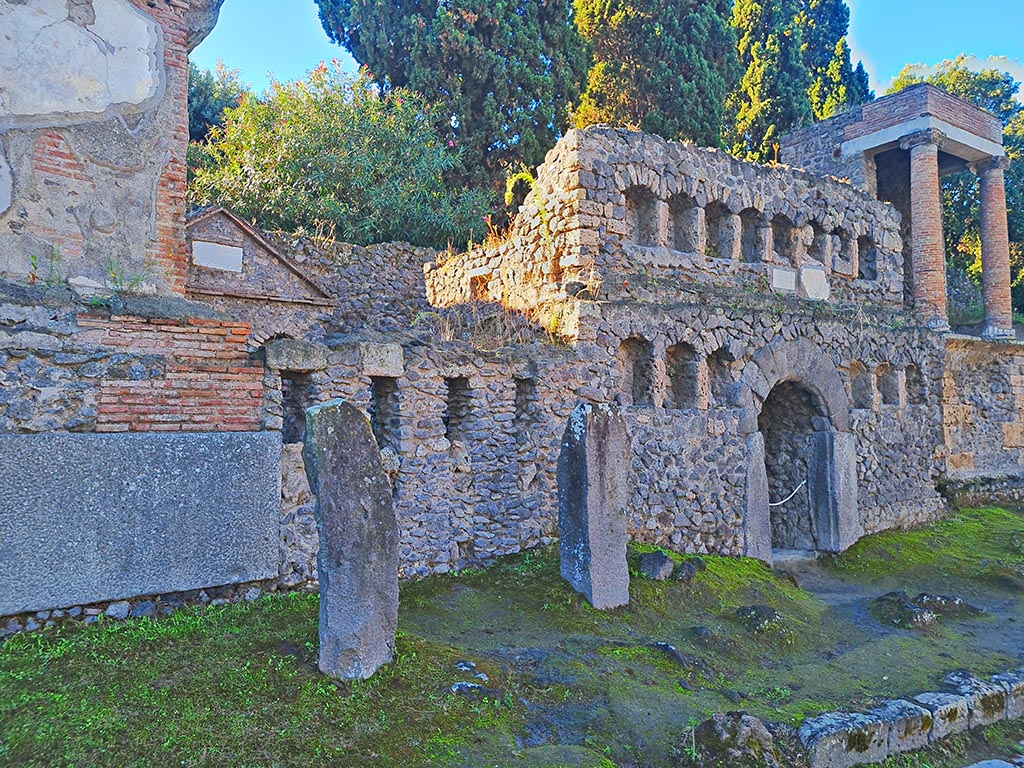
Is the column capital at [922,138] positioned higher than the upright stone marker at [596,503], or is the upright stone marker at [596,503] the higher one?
the column capital at [922,138]

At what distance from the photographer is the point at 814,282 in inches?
461

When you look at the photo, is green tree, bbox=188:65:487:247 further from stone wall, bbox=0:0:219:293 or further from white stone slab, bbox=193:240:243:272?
stone wall, bbox=0:0:219:293

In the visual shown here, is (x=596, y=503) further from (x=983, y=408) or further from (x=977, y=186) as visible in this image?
(x=977, y=186)

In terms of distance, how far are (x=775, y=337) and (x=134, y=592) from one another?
884 centimetres

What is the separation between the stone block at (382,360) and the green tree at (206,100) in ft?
64.1

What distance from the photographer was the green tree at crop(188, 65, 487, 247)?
1680cm

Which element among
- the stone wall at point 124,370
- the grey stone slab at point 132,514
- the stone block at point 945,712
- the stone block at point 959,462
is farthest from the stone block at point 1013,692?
the stone block at point 959,462

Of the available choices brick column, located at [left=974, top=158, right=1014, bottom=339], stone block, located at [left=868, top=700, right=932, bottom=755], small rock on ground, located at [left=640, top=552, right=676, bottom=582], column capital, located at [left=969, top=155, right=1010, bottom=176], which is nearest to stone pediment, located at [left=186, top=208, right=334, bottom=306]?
small rock on ground, located at [left=640, top=552, right=676, bottom=582]

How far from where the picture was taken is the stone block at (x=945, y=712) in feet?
17.4

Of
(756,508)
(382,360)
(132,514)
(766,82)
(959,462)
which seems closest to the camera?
(132,514)

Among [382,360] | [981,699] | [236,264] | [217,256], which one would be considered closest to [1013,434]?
[981,699]

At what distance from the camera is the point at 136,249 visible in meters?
5.73

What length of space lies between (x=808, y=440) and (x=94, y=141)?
33.4 ft

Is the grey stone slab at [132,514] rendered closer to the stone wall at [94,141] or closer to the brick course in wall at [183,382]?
the brick course in wall at [183,382]
